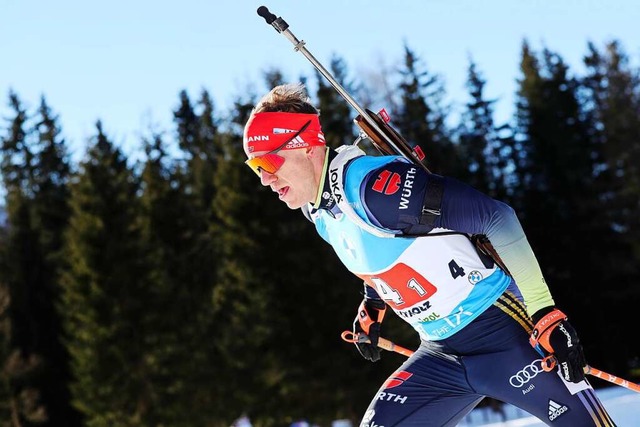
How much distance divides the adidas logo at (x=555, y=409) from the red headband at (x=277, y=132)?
1.44 meters

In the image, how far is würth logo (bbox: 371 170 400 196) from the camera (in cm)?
332

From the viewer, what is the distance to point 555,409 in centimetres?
345

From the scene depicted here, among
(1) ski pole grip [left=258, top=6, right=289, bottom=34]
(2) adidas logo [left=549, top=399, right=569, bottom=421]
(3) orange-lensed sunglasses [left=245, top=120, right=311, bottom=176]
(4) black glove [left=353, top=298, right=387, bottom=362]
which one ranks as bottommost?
(2) adidas logo [left=549, top=399, right=569, bottom=421]

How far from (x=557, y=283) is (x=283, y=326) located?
1351 centimetres

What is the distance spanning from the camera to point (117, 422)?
25.8 metres

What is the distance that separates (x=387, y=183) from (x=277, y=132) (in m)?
0.63

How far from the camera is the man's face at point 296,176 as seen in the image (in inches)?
145

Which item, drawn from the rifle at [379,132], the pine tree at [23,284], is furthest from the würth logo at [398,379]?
the pine tree at [23,284]

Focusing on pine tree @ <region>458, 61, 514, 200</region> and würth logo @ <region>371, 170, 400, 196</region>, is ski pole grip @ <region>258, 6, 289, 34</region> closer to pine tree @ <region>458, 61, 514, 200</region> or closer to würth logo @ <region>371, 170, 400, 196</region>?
würth logo @ <region>371, 170, 400, 196</region>

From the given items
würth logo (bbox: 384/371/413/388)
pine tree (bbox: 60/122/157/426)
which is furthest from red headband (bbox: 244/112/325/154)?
pine tree (bbox: 60/122/157/426)

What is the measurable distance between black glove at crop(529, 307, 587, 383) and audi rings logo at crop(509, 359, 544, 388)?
0.49 ft

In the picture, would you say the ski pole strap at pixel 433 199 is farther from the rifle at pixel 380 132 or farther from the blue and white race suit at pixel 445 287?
the rifle at pixel 380 132

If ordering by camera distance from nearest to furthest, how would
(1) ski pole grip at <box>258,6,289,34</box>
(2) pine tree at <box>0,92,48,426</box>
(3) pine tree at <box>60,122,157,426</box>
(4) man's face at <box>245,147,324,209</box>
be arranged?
1. (4) man's face at <box>245,147,324,209</box>
2. (1) ski pole grip at <box>258,6,289,34</box>
3. (3) pine tree at <box>60,122,157,426</box>
4. (2) pine tree at <box>0,92,48,426</box>

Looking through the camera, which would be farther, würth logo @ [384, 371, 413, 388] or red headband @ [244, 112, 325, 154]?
würth logo @ [384, 371, 413, 388]
